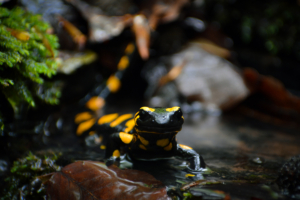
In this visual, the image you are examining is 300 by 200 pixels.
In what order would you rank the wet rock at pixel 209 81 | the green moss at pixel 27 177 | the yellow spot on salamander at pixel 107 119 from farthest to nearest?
the wet rock at pixel 209 81
the yellow spot on salamander at pixel 107 119
the green moss at pixel 27 177

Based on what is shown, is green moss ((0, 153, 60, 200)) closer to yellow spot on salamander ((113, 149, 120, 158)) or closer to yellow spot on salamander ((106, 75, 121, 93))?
yellow spot on salamander ((113, 149, 120, 158))

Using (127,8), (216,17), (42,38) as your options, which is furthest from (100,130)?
(216,17)

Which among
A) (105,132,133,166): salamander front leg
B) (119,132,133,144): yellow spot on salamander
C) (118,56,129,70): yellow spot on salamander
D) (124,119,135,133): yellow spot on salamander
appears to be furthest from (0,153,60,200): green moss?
(118,56,129,70): yellow spot on salamander

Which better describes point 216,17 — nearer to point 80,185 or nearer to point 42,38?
point 42,38

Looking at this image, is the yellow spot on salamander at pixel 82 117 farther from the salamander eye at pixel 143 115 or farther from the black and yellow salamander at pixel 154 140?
the salamander eye at pixel 143 115

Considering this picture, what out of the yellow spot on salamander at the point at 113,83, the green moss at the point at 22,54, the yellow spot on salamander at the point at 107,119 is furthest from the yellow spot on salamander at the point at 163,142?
the yellow spot on salamander at the point at 113,83

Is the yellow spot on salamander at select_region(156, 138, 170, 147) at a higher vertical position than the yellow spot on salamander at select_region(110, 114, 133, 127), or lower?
lower
